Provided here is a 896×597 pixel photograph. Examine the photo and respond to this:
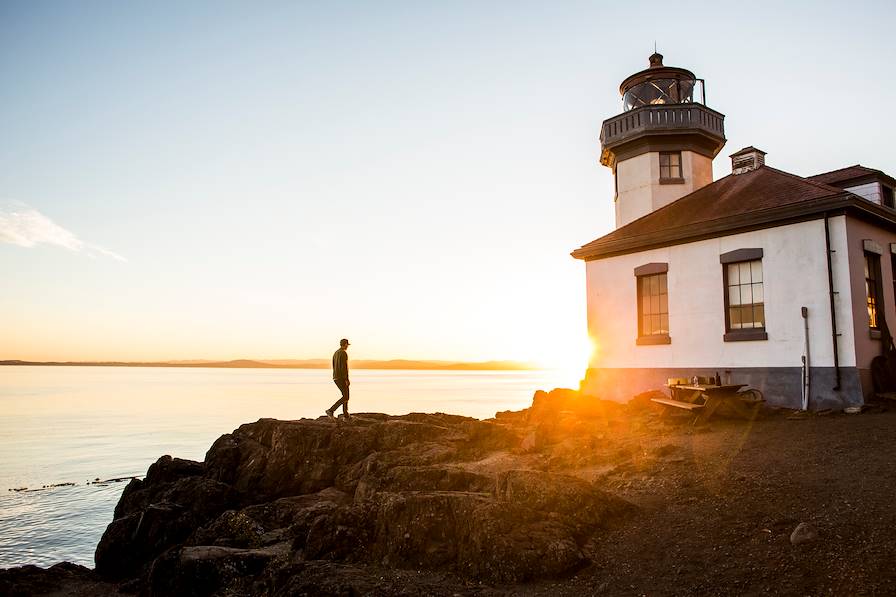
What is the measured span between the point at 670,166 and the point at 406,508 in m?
17.1

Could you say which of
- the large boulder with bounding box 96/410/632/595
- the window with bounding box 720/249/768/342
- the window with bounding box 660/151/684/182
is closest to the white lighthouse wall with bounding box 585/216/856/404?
the window with bounding box 720/249/768/342

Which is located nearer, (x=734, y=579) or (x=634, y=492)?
(x=734, y=579)

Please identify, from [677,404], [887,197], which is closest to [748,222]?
[677,404]

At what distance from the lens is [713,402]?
12352 mm

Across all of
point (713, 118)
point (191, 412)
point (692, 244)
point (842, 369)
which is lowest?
point (191, 412)

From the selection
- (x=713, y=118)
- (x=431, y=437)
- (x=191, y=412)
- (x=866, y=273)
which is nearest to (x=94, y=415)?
(x=191, y=412)

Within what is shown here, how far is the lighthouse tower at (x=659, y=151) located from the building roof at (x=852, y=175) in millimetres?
3807

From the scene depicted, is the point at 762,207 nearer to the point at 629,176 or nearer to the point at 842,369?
the point at 842,369

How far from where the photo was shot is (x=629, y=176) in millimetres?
21188

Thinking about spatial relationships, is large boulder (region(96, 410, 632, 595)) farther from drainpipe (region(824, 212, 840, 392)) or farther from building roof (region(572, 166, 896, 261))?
drainpipe (region(824, 212, 840, 392))

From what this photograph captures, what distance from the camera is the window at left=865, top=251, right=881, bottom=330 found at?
45.1 feet

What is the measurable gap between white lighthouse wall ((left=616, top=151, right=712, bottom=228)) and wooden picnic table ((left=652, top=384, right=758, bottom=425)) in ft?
29.7

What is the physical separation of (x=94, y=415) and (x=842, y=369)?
170 feet

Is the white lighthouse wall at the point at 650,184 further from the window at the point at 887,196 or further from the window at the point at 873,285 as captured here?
the window at the point at 873,285
